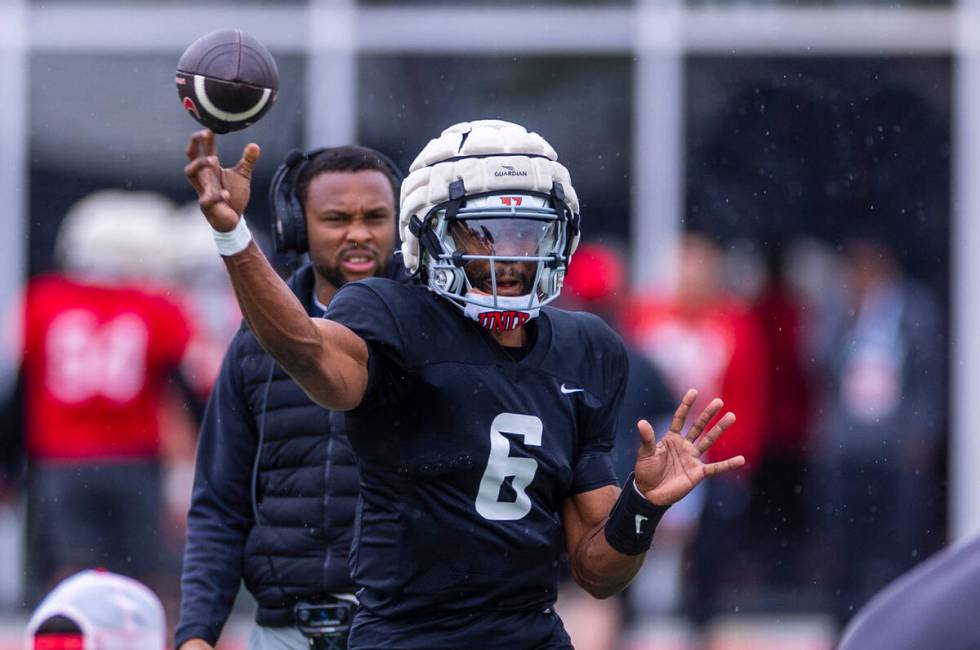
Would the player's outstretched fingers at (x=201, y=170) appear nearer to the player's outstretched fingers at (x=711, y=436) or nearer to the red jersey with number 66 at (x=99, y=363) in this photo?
the player's outstretched fingers at (x=711, y=436)

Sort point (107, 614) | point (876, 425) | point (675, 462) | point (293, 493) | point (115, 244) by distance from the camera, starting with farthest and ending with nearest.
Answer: point (876, 425) < point (115, 244) < point (293, 493) < point (107, 614) < point (675, 462)

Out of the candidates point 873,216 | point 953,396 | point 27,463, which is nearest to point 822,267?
point 873,216

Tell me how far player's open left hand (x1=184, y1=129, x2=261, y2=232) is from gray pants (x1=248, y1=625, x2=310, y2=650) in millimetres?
1475

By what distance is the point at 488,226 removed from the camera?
13.0 ft

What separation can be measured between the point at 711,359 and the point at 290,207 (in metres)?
4.64

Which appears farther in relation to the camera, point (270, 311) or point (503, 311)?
point (503, 311)

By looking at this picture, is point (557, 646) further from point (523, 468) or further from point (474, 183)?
point (474, 183)

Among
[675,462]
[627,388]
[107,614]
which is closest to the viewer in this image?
[675,462]

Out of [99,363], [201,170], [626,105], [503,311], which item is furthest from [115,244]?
[201,170]

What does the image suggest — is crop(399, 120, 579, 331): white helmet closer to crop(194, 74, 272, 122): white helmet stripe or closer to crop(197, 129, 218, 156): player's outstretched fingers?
crop(194, 74, 272, 122): white helmet stripe

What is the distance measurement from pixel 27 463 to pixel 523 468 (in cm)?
677

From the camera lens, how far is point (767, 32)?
10.6m

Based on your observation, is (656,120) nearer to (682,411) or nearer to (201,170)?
(682,411)

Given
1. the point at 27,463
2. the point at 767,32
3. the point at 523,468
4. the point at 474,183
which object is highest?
the point at 767,32
